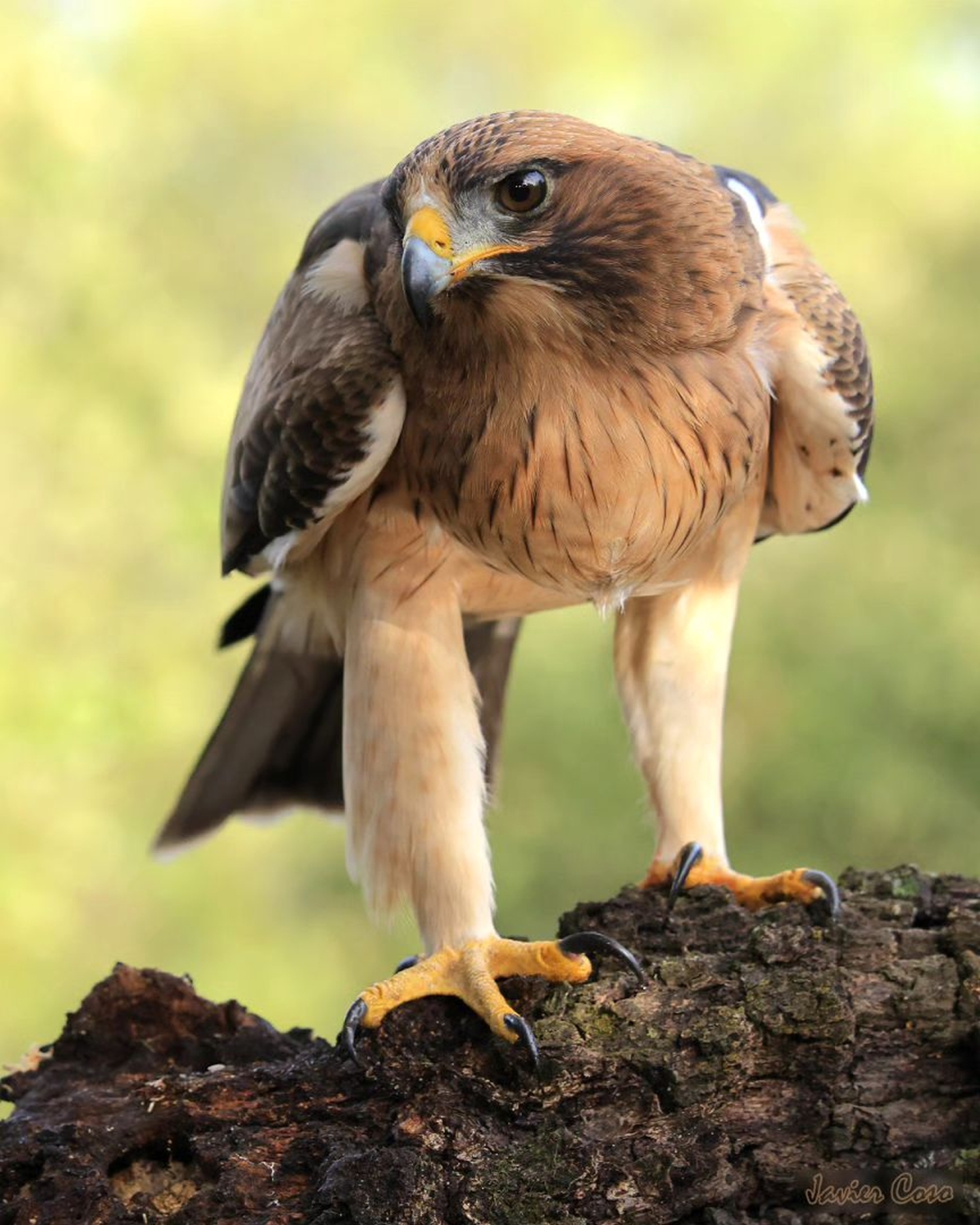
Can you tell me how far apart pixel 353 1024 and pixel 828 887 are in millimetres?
1078

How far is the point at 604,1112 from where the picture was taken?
292 centimetres

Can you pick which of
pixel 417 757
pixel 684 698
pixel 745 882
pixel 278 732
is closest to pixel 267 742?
pixel 278 732

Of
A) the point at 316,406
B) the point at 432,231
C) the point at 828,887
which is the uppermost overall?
the point at 316,406

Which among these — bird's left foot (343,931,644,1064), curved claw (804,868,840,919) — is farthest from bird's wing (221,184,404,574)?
curved claw (804,868,840,919)

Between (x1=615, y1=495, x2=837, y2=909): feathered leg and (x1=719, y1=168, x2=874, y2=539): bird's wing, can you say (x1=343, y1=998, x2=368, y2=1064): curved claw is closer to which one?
(x1=615, y1=495, x2=837, y2=909): feathered leg

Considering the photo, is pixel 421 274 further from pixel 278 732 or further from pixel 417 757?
pixel 278 732

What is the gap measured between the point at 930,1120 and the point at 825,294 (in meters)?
1.87

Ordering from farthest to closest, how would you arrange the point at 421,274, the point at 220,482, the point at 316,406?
1. the point at 220,482
2. the point at 316,406
3. the point at 421,274

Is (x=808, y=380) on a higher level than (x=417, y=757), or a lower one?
higher

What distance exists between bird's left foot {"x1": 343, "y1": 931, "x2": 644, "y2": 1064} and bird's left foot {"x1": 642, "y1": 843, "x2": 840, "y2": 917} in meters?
0.38

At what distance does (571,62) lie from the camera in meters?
9.68

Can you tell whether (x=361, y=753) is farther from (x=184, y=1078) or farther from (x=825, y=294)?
(x=825, y=294)

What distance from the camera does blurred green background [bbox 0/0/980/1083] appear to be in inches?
301

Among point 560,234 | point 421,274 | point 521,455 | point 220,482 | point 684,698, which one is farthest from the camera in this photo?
point 220,482
